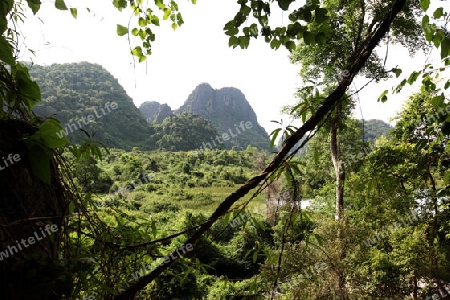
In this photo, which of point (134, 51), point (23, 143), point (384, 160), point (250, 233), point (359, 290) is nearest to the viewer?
point (23, 143)

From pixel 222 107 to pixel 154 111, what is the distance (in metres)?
31.5

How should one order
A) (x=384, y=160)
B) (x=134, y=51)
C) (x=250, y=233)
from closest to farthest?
1. (x=134, y=51)
2. (x=384, y=160)
3. (x=250, y=233)

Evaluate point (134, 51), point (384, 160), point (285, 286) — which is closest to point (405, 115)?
point (384, 160)

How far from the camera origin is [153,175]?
3725cm

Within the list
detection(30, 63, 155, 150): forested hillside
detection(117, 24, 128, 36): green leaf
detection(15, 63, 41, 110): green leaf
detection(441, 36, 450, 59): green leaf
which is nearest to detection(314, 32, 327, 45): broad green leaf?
detection(441, 36, 450, 59): green leaf

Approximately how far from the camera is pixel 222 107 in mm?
124688

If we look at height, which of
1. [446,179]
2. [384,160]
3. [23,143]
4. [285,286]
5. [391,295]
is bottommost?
[391,295]

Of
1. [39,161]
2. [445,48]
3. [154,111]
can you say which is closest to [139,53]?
[39,161]

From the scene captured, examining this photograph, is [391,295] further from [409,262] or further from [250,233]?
[250,233]

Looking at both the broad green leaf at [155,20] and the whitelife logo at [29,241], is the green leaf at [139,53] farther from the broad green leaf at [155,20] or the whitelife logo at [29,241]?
the whitelife logo at [29,241]

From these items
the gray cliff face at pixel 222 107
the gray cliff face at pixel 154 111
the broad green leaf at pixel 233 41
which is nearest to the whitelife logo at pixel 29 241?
the broad green leaf at pixel 233 41

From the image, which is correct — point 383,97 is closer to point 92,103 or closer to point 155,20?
point 155,20

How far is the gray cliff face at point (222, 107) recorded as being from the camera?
118938 millimetres

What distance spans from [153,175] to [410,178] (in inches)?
1311
